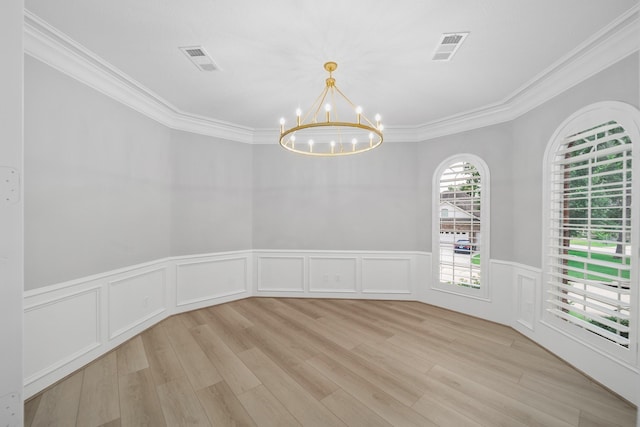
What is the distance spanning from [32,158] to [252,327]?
2814mm

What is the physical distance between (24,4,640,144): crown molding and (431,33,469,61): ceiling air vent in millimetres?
1110

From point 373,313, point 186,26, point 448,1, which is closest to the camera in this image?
point 448,1

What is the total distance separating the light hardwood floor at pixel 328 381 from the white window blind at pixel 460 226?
30.7 inches

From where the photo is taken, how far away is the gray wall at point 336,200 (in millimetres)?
4480

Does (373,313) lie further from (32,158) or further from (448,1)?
(32,158)

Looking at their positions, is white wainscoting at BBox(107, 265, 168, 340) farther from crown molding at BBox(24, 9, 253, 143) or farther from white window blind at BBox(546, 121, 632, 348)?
white window blind at BBox(546, 121, 632, 348)

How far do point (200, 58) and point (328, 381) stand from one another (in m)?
3.33

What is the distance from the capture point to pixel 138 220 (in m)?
3.27

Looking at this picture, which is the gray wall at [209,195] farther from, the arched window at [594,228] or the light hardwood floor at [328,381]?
the arched window at [594,228]

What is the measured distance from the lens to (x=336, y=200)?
15.0ft

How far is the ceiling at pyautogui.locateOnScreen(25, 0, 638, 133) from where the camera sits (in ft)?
6.30

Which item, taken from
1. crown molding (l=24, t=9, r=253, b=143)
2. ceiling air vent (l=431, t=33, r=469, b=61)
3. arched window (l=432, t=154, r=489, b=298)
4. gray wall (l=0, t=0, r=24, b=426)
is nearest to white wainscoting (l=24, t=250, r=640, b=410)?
arched window (l=432, t=154, r=489, b=298)

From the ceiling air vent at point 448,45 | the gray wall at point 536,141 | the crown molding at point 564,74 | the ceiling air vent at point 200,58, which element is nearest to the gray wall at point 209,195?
the ceiling air vent at point 200,58

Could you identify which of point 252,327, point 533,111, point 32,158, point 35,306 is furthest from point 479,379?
point 32,158
